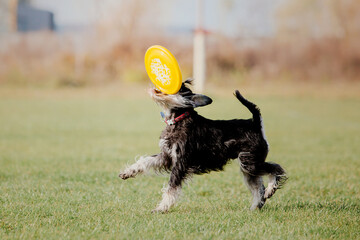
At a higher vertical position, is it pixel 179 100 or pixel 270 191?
pixel 179 100

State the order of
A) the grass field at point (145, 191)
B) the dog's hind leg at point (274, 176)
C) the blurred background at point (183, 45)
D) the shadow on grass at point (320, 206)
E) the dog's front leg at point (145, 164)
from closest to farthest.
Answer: the grass field at point (145, 191) < the dog's front leg at point (145, 164) < the dog's hind leg at point (274, 176) < the shadow on grass at point (320, 206) < the blurred background at point (183, 45)

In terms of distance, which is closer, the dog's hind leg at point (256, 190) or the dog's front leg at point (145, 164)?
the dog's front leg at point (145, 164)

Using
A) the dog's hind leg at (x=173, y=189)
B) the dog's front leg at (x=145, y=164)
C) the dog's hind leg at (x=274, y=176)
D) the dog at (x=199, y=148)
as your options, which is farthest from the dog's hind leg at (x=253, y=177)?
the dog's front leg at (x=145, y=164)

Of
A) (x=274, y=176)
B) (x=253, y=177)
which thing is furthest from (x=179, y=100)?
(x=274, y=176)

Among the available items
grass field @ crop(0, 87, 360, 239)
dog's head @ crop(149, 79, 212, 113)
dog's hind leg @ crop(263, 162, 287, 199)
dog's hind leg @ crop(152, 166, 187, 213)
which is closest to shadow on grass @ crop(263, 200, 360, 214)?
grass field @ crop(0, 87, 360, 239)

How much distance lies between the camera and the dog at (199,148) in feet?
16.3

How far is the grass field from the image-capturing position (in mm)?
4484

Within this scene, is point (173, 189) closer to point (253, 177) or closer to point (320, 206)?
point (253, 177)

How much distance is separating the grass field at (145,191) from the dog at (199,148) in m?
0.35

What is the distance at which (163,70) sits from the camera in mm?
5078

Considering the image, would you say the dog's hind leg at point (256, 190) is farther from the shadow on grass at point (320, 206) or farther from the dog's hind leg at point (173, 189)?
the dog's hind leg at point (173, 189)

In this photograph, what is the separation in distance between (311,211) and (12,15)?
33.6 metres

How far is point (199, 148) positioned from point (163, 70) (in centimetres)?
92

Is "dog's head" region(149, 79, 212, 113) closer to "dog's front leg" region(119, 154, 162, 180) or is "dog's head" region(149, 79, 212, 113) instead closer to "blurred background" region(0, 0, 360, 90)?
"dog's front leg" region(119, 154, 162, 180)
